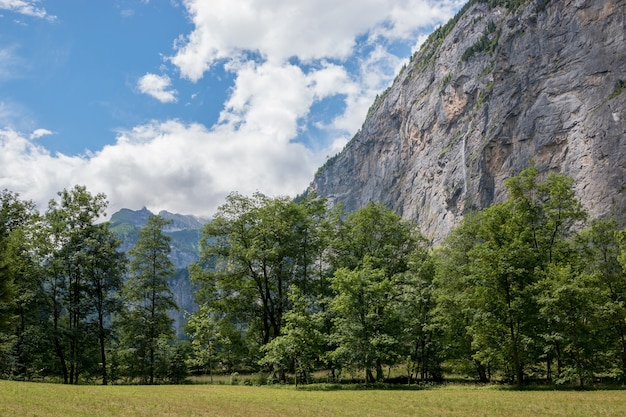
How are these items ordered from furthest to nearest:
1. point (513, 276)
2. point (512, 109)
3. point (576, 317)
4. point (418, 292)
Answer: point (512, 109), point (418, 292), point (513, 276), point (576, 317)

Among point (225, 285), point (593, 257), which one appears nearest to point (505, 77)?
point (593, 257)

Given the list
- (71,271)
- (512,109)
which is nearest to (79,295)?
(71,271)

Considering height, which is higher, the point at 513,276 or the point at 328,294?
the point at 513,276

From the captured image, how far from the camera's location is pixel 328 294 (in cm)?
4084

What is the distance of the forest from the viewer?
28.8 m

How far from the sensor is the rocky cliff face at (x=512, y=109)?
99750 mm

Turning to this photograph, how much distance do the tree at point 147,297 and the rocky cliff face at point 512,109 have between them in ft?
297

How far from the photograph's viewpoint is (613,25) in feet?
339

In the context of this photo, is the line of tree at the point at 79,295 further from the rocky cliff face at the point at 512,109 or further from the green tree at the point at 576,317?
the rocky cliff face at the point at 512,109

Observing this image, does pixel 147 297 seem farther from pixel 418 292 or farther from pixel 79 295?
pixel 418 292

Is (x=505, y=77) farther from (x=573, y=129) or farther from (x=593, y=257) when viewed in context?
(x=593, y=257)

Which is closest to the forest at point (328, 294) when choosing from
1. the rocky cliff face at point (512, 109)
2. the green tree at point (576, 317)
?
the green tree at point (576, 317)

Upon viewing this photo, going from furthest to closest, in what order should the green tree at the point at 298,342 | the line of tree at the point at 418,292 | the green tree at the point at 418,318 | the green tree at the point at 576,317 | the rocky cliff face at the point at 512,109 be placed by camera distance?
1. the rocky cliff face at the point at 512,109
2. the green tree at the point at 418,318
3. the green tree at the point at 298,342
4. the line of tree at the point at 418,292
5. the green tree at the point at 576,317

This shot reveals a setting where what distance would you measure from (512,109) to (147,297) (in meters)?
117
